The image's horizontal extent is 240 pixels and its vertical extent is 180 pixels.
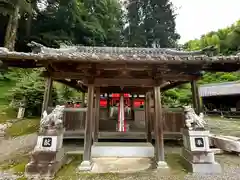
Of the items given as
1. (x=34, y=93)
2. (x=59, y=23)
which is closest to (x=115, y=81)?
(x=34, y=93)

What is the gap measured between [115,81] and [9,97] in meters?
9.36

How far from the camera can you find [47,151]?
3277 mm

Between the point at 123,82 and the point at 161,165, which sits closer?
the point at 161,165

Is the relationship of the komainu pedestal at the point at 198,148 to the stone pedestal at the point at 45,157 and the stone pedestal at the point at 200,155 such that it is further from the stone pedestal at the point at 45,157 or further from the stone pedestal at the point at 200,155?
the stone pedestal at the point at 45,157

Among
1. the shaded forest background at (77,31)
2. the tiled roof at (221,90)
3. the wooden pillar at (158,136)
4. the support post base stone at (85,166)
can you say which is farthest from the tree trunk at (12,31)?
the tiled roof at (221,90)

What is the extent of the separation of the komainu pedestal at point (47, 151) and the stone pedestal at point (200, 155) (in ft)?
10.3

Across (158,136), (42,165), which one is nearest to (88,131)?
(42,165)

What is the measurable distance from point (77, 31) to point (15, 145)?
1583 centimetres

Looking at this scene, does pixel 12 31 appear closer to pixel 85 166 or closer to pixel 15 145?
pixel 15 145

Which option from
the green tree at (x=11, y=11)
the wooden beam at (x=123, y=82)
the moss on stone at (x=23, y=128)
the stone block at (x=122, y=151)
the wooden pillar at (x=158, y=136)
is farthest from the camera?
the green tree at (x=11, y=11)

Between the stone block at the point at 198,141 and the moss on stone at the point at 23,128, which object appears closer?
the stone block at the point at 198,141

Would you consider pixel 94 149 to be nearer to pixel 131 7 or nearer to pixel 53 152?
pixel 53 152

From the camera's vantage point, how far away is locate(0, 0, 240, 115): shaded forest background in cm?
1006

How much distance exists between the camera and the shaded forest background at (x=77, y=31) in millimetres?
10060
